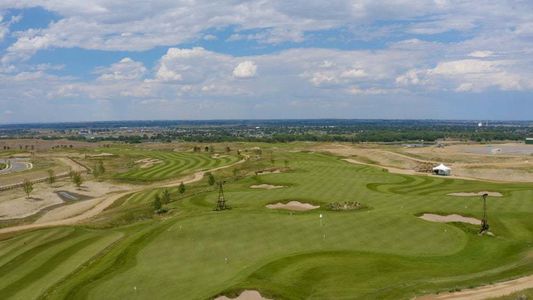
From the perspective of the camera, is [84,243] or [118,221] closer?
[84,243]

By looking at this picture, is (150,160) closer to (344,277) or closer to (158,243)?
(158,243)

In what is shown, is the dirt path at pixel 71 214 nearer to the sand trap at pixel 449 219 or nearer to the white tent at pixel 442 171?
the sand trap at pixel 449 219

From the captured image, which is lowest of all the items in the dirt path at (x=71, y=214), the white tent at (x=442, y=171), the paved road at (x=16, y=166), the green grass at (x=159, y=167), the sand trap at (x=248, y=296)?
the paved road at (x=16, y=166)

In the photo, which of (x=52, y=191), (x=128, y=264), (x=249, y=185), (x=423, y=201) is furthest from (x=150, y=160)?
(x=128, y=264)

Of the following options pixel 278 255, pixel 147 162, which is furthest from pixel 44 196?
pixel 278 255

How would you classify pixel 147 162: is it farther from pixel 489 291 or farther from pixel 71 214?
pixel 489 291

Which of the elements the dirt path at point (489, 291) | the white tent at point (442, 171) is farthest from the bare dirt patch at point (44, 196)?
the dirt path at point (489, 291)

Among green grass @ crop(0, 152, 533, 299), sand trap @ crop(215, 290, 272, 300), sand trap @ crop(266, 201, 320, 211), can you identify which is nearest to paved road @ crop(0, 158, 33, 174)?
green grass @ crop(0, 152, 533, 299)
